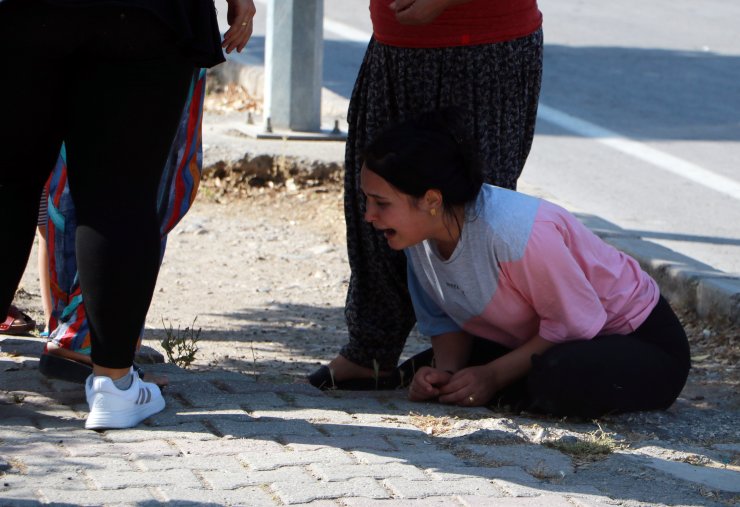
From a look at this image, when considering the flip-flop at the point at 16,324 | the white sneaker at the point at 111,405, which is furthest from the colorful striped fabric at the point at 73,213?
the flip-flop at the point at 16,324

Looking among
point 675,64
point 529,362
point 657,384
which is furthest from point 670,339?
point 675,64

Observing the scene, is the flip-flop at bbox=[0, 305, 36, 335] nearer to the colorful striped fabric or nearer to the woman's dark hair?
the colorful striped fabric

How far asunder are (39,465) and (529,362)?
1.40 metres

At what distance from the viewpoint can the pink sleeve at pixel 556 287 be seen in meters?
3.29

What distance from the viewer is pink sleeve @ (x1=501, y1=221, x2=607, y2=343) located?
10.8 ft

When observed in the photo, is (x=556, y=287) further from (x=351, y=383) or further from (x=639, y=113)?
(x=639, y=113)

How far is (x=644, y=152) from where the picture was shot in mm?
8242

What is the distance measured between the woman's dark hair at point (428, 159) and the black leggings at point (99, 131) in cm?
62

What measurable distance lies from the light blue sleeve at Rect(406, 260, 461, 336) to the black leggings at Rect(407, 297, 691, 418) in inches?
10.1

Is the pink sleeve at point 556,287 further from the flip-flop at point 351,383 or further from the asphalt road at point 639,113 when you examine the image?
the asphalt road at point 639,113

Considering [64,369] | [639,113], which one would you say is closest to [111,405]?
[64,369]

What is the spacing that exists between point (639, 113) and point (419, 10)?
6.57 m

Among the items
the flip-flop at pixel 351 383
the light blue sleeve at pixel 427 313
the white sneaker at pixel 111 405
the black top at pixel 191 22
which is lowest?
the flip-flop at pixel 351 383

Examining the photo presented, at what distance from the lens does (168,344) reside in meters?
3.92
